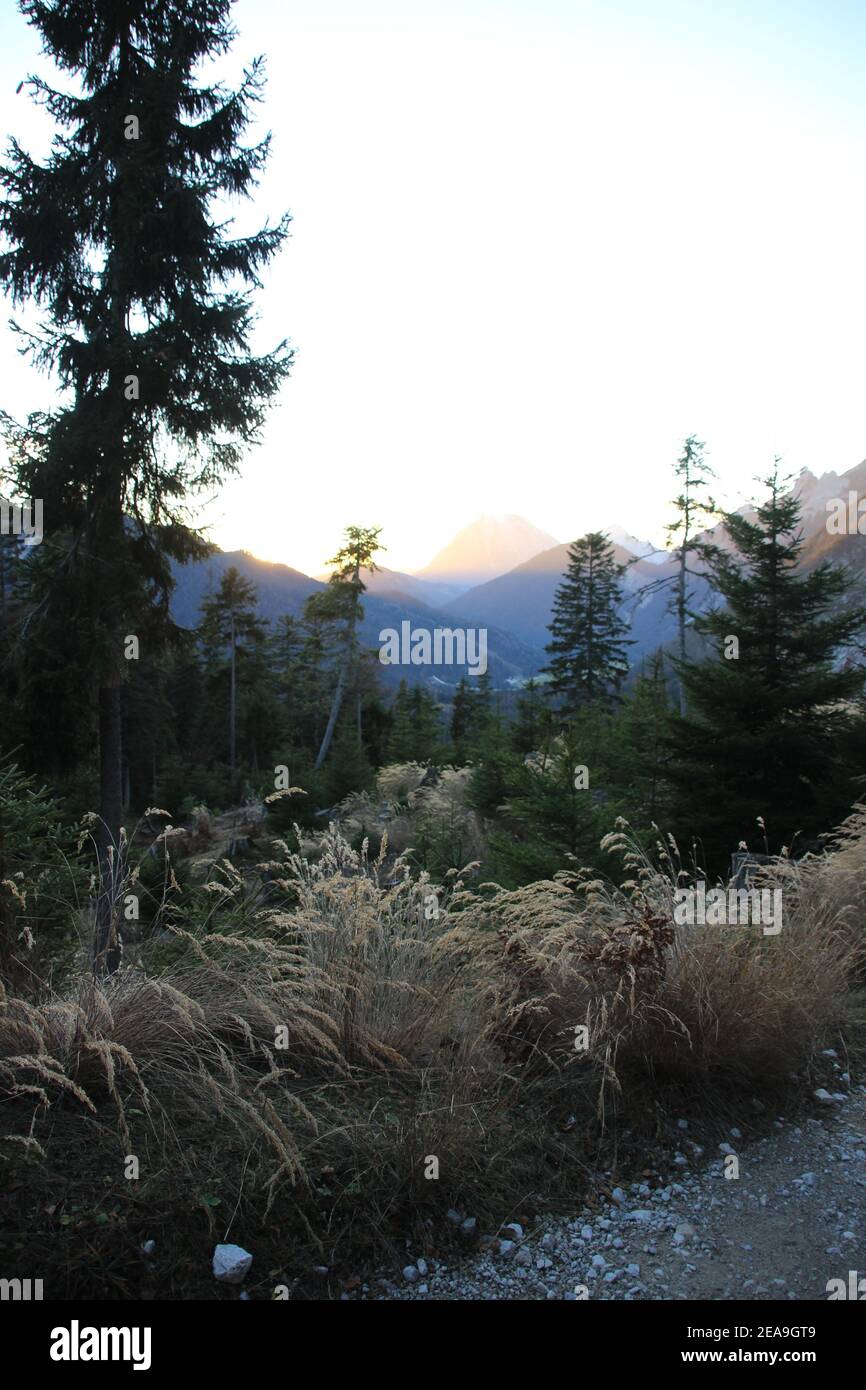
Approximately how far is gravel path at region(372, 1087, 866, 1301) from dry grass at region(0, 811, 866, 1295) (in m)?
0.18

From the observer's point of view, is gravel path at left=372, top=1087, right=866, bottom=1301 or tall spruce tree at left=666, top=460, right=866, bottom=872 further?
tall spruce tree at left=666, top=460, right=866, bottom=872

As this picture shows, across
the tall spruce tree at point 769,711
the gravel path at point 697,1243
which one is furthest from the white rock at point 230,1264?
the tall spruce tree at point 769,711

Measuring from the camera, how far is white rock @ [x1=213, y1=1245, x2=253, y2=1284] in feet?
7.16

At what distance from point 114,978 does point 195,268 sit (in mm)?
10000

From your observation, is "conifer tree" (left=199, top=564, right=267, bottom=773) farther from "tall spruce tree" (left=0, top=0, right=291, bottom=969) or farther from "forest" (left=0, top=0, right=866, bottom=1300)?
"tall spruce tree" (left=0, top=0, right=291, bottom=969)

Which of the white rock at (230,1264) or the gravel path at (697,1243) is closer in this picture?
the white rock at (230,1264)

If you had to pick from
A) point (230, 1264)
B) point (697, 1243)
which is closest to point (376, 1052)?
point (230, 1264)

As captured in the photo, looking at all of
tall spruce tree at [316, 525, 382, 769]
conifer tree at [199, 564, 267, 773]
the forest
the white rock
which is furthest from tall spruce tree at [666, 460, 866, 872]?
conifer tree at [199, 564, 267, 773]

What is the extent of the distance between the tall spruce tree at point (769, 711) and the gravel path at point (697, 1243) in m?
5.89

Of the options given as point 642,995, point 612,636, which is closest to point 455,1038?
point 642,995

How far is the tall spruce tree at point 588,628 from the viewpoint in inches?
1331

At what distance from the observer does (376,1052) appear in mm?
3164

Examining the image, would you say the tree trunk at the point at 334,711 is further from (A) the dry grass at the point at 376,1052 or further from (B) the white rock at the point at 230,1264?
(B) the white rock at the point at 230,1264
